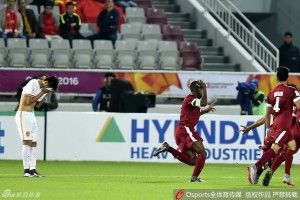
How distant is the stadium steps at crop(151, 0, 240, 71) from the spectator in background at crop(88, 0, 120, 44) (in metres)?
2.82

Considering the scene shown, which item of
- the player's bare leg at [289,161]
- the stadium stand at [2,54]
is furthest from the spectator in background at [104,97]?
the player's bare leg at [289,161]

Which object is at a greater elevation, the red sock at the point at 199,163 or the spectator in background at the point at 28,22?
the spectator in background at the point at 28,22

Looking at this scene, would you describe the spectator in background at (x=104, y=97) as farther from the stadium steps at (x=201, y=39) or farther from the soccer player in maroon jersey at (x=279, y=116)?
the soccer player in maroon jersey at (x=279, y=116)

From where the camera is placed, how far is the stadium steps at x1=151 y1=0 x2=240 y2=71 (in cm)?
3128

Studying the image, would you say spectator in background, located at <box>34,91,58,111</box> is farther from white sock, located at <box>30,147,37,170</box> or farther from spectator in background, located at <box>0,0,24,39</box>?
white sock, located at <box>30,147,37,170</box>

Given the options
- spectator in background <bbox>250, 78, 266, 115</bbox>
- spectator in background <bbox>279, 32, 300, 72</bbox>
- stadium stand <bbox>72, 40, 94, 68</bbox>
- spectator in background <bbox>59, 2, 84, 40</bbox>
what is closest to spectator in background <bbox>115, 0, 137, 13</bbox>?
spectator in background <bbox>59, 2, 84, 40</bbox>

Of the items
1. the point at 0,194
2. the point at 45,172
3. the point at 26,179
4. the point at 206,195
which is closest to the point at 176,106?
the point at 45,172

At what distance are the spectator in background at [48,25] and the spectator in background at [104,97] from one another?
11.4ft

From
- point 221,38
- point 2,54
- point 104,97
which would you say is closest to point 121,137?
point 104,97

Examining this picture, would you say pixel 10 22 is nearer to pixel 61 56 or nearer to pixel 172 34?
pixel 61 56

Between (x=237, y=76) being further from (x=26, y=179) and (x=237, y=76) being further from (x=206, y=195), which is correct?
(x=206, y=195)

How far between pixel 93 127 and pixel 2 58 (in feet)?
15.3

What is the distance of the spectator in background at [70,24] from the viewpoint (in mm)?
29406

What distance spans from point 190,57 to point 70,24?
344cm
